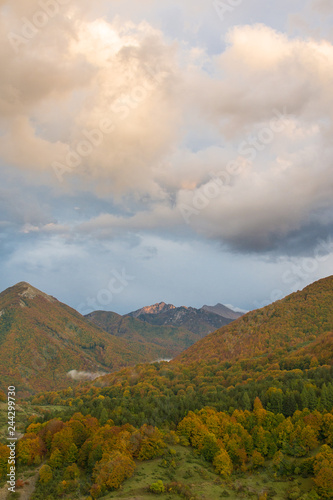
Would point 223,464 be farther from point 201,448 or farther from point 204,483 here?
point 201,448

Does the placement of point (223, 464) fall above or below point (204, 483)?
above

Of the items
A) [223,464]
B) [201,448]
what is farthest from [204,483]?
[201,448]

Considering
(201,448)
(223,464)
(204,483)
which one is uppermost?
(201,448)

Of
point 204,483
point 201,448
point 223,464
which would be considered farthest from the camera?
point 201,448

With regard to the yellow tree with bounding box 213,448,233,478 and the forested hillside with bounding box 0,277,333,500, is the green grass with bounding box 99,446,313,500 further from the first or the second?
the yellow tree with bounding box 213,448,233,478

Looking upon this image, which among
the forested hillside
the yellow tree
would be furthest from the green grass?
the yellow tree

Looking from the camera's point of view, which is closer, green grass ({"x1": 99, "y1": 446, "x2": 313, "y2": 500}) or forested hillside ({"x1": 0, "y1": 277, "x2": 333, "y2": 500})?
green grass ({"x1": 99, "y1": 446, "x2": 313, "y2": 500})

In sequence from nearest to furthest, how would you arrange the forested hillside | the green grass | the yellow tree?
the green grass, the forested hillside, the yellow tree

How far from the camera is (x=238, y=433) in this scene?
93562 mm

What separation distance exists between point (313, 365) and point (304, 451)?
75.0 metres

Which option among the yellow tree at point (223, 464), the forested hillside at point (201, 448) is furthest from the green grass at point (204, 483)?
the yellow tree at point (223, 464)

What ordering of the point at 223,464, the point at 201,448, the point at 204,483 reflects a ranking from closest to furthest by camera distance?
the point at 204,483
the point at 223,464
the point at 201,448

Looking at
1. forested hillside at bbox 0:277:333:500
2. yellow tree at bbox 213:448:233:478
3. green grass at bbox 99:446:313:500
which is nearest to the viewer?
green grass at bbox 99:446:313:500

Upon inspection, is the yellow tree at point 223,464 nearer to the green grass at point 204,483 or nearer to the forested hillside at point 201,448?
the forested hillside at point 201,448
